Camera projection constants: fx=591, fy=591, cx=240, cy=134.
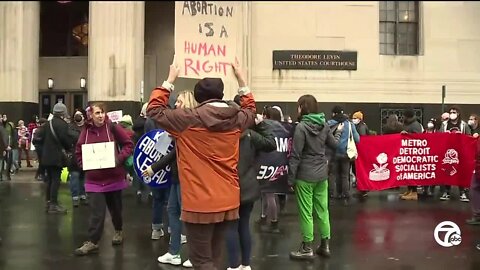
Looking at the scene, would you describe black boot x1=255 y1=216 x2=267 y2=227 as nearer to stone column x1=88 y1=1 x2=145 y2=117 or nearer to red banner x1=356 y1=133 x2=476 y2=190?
red banner x1=356 y1=133 x2=476 y2=190

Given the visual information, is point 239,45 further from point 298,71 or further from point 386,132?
point 386,132

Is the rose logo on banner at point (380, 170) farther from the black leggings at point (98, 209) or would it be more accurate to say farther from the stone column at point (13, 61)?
the stone column at point (13, 61)

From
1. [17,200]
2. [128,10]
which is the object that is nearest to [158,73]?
[128,10]

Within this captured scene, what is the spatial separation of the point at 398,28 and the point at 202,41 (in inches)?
737

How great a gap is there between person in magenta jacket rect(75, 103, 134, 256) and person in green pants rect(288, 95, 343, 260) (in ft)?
6.97

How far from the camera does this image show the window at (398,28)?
74.6 feet

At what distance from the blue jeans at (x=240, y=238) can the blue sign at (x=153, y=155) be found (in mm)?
1435

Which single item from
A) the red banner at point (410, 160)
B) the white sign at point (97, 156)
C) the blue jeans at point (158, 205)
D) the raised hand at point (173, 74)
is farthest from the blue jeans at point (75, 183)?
the raised hand at point (173, 74)

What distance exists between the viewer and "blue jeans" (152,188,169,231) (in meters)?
7.91

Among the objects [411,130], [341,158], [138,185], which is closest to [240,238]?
[341,158]

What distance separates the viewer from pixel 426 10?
22562mm

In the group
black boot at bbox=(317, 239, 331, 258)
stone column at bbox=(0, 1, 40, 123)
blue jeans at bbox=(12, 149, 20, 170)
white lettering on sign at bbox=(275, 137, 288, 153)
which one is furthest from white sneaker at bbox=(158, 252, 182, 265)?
stone column at bbox=(0, 1, 40, 123)

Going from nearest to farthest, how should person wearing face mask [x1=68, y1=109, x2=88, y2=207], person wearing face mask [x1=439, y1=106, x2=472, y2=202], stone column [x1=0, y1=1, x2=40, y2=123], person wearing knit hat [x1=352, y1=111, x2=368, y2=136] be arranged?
1. person wearing face mask [x1=68, y1=109, x2=88, y2=207]
2. person wearing face mask [x1=439, y1=106, x2=472, y2=202]
3. person wearing knit hat [x1=352, y1=111, x2=368, y2=136]
4. stone column [x1=0, y1=1, x2=40, y2=123]

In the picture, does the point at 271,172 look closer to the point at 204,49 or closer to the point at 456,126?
the point at 204,49
